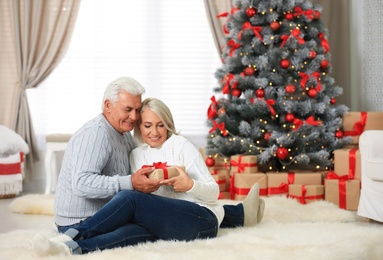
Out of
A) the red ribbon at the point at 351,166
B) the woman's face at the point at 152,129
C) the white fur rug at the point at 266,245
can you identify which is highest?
the woman's face at the point at 152,129

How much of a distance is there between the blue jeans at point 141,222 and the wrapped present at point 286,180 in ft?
5.78

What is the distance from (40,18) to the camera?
6012 millimetres

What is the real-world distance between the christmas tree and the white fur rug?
48.2 inches

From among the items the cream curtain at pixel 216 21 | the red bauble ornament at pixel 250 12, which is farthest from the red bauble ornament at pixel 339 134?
the cream curtain at pixel 216 21

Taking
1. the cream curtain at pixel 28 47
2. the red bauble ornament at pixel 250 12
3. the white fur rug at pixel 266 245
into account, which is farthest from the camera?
the cream curtain at pixel 28 47

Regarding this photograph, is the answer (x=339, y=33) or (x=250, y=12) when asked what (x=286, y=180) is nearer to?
(x=250, y=12)

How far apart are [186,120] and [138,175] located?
3451mm

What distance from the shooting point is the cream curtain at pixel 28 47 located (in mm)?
5980

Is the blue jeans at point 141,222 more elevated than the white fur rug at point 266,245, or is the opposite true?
the blue jeans at point 141,222

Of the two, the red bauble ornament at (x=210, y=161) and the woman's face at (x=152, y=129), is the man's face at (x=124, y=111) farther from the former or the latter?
the red bauble ornament at (x=210, y=161)

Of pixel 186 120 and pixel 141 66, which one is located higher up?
pixel 141 66

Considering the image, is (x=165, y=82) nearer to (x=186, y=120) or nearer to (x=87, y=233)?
(x=186, y=120)

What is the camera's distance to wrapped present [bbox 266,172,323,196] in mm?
4590

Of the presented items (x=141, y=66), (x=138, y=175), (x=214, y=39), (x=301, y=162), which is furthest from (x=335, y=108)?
(x=138, y=175)
